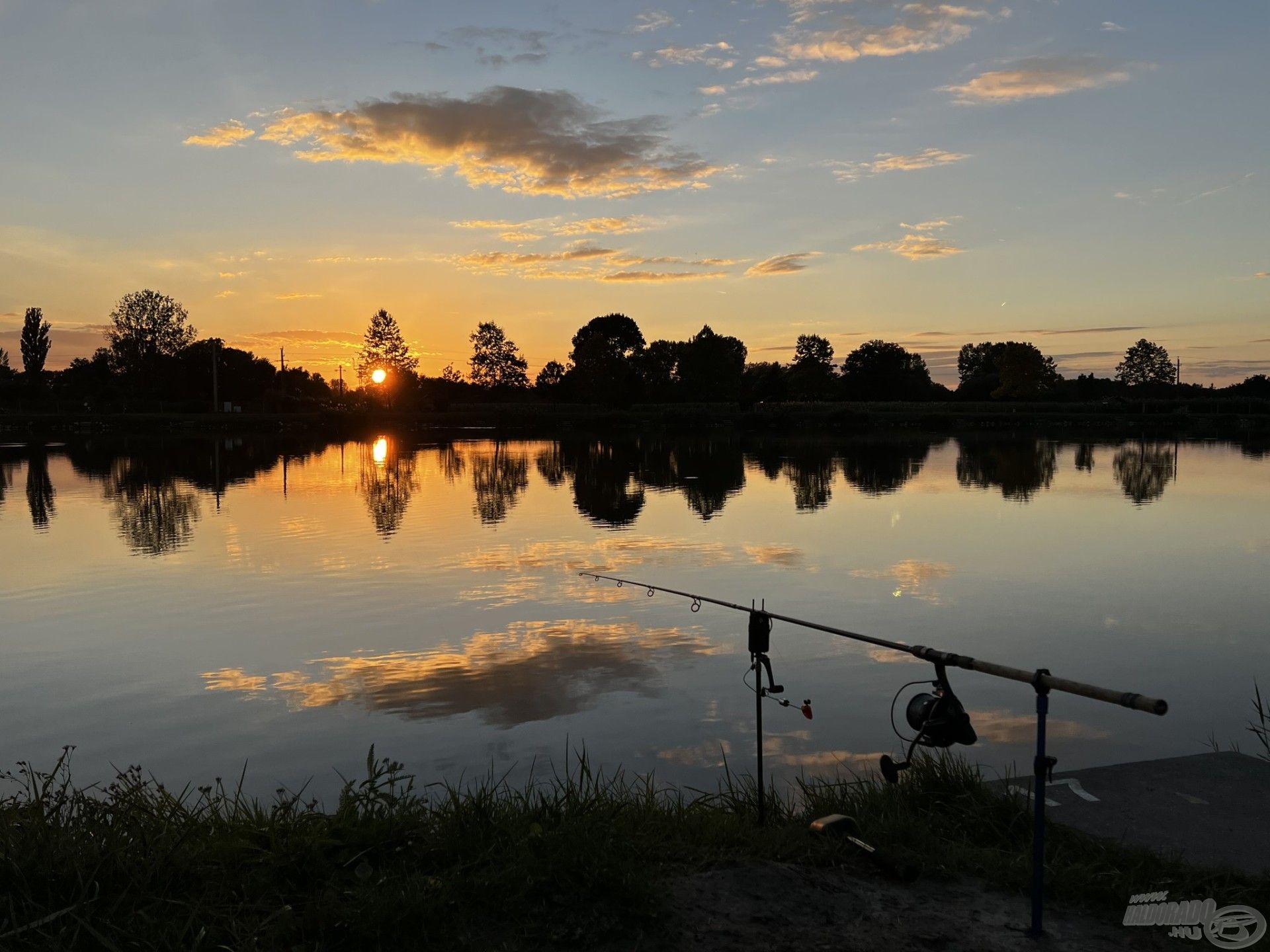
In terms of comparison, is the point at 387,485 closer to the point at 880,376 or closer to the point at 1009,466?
the point at 1009,466

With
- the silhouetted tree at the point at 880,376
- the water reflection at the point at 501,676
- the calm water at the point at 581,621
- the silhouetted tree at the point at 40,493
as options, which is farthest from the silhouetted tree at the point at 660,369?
the water reflection at the point at 501,676

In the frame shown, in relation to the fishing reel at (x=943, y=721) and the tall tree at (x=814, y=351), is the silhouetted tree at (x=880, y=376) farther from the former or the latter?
the fishing reel at (x=943, y=721)

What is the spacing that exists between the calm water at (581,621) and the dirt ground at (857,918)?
9.73 ft

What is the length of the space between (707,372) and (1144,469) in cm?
8058

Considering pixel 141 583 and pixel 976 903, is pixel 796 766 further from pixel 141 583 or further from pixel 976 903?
pixel 141 583

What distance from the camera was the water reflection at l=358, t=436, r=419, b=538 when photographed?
89.0 feet

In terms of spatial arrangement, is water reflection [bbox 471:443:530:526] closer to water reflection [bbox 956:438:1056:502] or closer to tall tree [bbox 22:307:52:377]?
water reflection [bbox 956:438:1056:502]

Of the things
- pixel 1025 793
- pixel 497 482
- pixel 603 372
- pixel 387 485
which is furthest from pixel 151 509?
pixel 603 372

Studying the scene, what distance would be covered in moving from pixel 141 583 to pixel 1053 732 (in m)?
15.3

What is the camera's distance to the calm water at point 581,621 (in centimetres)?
928

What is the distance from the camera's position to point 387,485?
38.5 meters

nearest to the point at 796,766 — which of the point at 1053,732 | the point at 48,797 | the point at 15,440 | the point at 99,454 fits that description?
the point at 1053,732

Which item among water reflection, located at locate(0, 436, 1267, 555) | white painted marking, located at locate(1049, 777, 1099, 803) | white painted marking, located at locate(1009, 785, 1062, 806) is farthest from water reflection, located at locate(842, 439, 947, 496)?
white painted marking, located at locate(1009, 785, 1062, 806)

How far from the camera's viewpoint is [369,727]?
374 inches
